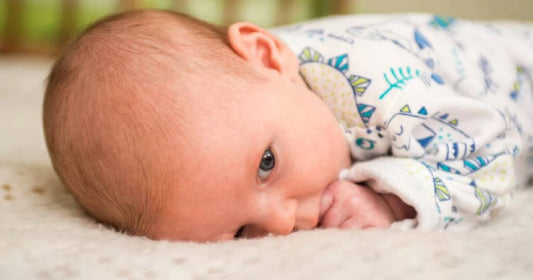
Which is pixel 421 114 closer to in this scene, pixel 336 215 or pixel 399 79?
pixel 399 79

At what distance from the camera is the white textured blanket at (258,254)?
0.50 metres

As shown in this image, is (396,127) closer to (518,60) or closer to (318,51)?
(318,51)

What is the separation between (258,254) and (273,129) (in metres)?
0.20

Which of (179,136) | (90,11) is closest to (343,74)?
(179,136)

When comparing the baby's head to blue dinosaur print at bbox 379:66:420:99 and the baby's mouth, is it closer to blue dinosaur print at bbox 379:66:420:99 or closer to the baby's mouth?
the baby's mouth

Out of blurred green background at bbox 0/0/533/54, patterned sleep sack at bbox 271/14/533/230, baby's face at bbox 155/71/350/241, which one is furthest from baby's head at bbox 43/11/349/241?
blurred green background at bbox 0/0/533/54

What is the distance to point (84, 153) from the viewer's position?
25.9 inches

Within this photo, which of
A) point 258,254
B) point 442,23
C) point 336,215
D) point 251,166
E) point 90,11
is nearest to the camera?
point 258,254

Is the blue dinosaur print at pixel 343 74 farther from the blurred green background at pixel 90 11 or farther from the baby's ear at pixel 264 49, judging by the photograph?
the blurred green background at pixel 90 11

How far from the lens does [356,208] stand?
0.78 metres

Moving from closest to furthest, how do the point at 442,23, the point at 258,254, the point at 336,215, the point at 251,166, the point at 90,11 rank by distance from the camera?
the point at 258,254
the point at 251,166
the point at 336,215
the point at 442,23
the point at 90,11

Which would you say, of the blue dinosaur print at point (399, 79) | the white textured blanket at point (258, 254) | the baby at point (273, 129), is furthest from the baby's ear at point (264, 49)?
the white textured blanket at point (258, 254)

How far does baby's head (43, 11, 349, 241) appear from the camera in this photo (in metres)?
0.64

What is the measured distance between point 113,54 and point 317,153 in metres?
0.30
